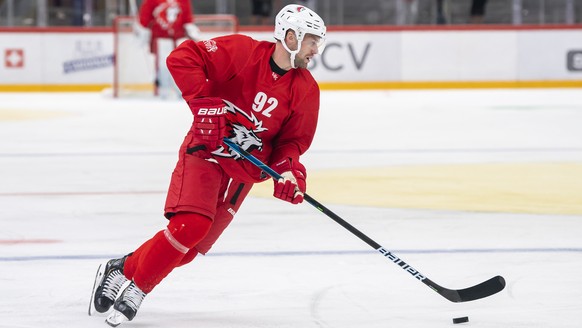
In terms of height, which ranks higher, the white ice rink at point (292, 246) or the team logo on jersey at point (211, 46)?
the team logo on jersey at point (211, 46)

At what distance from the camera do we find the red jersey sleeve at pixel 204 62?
337 cm

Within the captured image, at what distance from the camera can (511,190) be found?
20.7ft

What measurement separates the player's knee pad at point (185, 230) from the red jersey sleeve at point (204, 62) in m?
0.34

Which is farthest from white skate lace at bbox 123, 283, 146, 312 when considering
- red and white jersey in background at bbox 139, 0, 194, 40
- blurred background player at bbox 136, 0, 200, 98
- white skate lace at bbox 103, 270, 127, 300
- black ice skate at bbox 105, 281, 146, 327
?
red and white jersey in background at bbox 139, 0, 194, 40

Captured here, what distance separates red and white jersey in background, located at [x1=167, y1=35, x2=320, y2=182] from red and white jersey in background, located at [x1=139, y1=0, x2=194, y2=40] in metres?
9.57

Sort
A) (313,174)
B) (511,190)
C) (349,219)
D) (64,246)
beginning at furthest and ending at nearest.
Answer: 1. (313,174)
2. (511,190)
3. (349,219)
4. (64,246)

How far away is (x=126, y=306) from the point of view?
131 inches

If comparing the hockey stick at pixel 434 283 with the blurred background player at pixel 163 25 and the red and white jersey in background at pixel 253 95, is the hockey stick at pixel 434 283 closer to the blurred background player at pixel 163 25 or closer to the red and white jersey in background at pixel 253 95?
the red and white jersey in background at pixel 253 95

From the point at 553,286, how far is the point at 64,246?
1.92 meters

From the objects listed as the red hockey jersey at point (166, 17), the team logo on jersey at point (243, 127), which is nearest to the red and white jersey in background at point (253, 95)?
the team logo on jersey at point (243, 127)

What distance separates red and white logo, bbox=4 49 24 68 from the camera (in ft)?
47.7

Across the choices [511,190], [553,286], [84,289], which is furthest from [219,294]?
[511,190]

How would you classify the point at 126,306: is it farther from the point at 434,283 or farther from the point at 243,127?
the point at 434,283

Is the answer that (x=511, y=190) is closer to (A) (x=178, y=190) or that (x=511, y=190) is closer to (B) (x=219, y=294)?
(B) (x=219, y=294)
